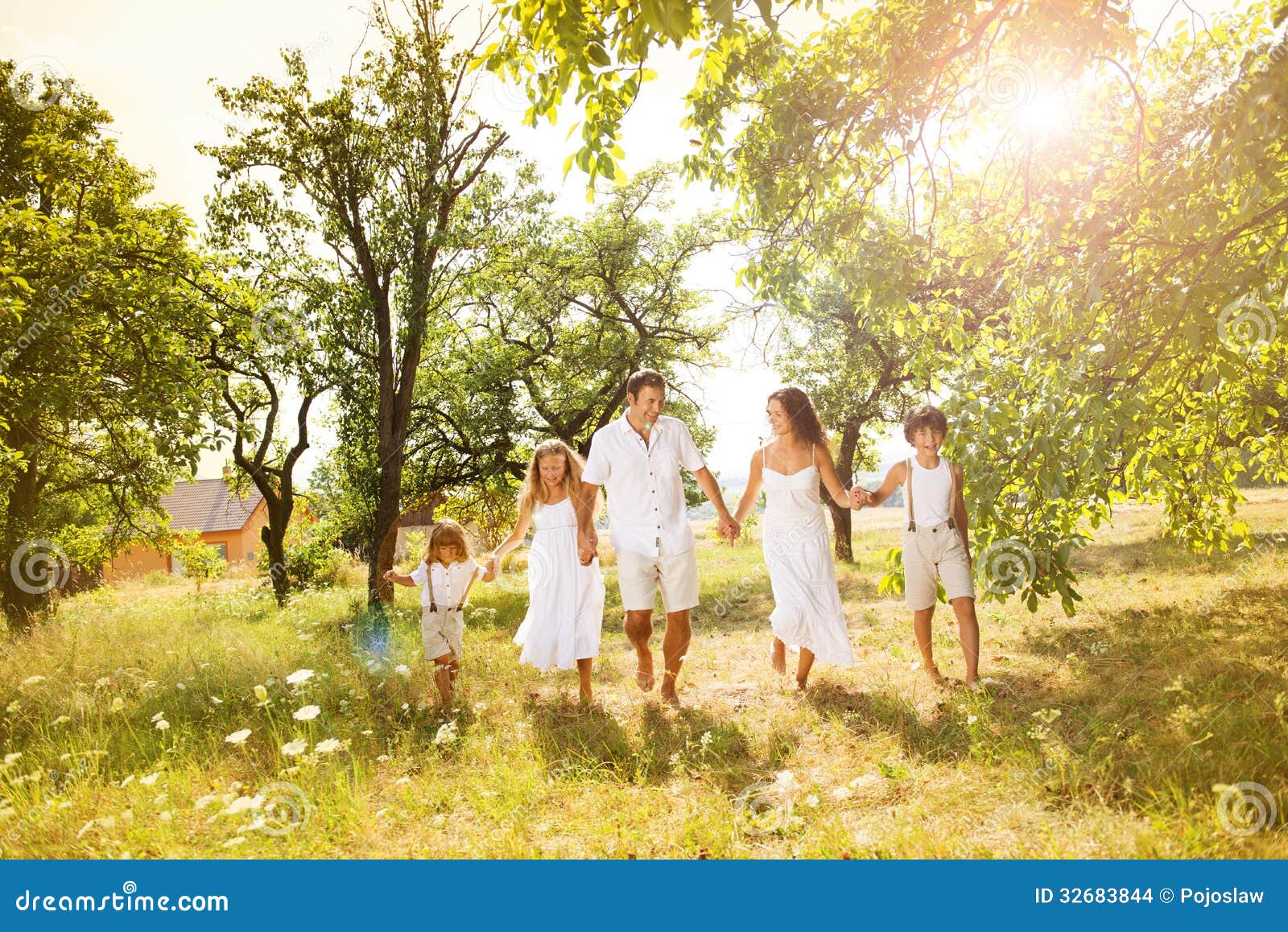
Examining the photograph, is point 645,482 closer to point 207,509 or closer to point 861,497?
point 861,497

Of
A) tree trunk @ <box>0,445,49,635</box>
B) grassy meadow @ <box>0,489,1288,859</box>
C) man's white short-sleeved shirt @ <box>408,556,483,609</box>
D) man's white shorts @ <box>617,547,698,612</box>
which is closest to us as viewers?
grassy meadow @ <box>0,489,1288,859</box>

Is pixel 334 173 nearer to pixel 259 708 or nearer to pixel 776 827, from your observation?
pixel 259 708

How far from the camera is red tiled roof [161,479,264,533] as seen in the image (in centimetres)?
4562

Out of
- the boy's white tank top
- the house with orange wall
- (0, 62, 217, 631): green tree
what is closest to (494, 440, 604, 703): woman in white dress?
the boy's white tank top

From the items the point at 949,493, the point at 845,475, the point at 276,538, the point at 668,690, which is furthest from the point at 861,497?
the point at 276,538

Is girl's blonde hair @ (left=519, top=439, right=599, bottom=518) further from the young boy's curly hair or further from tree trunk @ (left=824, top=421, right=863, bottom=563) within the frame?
tree trunk @ (left=824, top=421, right=863, bottom=563)

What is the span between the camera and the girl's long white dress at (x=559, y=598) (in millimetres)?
6156

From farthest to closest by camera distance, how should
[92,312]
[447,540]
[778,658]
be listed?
[92,312] → [447,540] → [778,658]

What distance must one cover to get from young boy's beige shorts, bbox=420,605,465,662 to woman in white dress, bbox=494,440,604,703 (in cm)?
69

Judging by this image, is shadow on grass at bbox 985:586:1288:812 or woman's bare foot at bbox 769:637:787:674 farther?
woman's bare foot at bbox 769:637:787:674

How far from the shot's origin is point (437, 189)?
13609 millimetres

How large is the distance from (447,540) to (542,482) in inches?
43.0

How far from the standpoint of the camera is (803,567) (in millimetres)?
6031

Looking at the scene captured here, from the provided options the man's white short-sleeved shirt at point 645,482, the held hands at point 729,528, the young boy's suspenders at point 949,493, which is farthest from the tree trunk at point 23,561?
the young boy's suspenders at point 949,493
